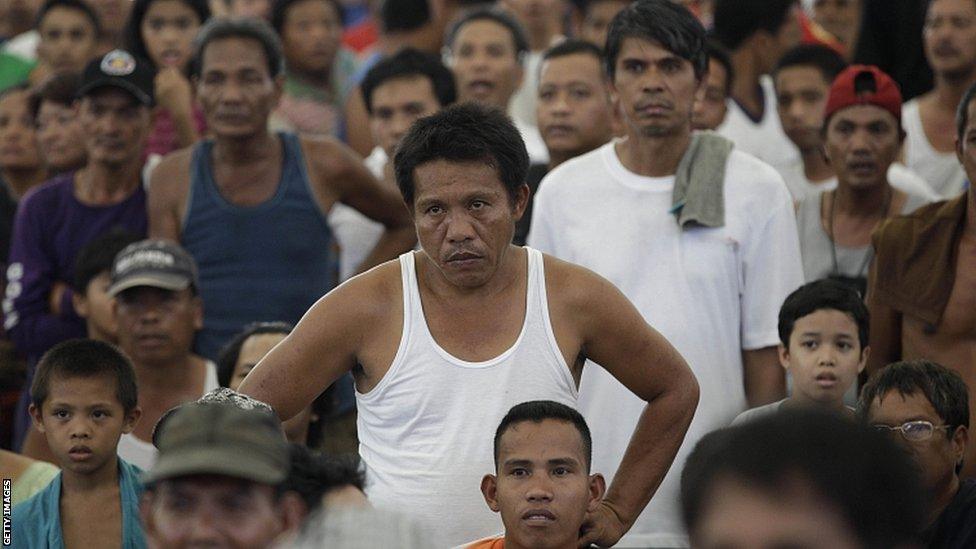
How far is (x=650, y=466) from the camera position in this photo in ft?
16.1

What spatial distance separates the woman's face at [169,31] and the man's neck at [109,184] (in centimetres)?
156

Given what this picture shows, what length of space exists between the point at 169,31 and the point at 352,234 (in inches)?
79.1

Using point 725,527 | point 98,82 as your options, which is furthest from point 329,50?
point 725,527

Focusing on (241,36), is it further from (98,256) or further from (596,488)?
(596,488)

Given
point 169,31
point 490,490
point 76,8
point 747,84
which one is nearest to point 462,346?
point 490,490

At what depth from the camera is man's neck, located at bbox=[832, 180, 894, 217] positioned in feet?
22.8

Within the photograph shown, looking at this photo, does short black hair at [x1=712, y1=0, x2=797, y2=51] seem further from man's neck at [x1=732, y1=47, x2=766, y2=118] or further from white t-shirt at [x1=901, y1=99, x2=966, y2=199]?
white t-shirt at [x1=901, y1=99, x2=966, y2=199]

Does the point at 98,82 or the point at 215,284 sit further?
the point at 98,82

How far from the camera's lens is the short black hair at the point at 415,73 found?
26.6 feet

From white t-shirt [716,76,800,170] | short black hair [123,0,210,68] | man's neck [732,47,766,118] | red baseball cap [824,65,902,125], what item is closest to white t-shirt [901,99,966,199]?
white t-shirt [716,76,800,170]

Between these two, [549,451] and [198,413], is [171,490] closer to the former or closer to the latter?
[198,413]

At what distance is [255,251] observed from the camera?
23.1ft

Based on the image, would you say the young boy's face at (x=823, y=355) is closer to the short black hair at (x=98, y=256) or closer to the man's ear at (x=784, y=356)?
the man's ear at (x=784, y=356)

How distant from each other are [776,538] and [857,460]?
0.15m
